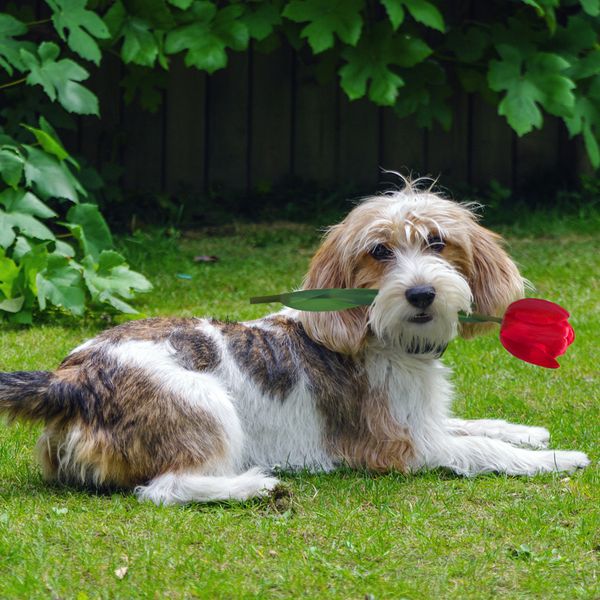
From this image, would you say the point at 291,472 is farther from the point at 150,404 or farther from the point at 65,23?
the point at 65,23

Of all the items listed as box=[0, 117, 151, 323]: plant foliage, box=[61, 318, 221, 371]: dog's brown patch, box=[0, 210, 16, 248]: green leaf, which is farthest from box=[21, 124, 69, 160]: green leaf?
box=[61, 318, 221, 371]: dog's brown patch

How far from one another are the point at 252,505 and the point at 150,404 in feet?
1.74

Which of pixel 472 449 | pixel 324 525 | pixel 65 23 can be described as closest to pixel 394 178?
pixel 65 23

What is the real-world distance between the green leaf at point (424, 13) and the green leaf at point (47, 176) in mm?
2731

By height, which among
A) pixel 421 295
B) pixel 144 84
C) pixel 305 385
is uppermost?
pixel 144 84

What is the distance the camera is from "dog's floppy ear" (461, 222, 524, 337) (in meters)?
4.55

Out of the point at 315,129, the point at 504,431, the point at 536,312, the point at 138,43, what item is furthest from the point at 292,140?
the point at 536,312

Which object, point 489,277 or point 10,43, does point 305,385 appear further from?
point 10,43

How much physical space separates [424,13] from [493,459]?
451 cm

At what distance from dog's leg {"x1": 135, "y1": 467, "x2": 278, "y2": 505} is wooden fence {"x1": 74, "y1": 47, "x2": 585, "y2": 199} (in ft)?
20.9

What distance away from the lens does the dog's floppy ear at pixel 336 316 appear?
4.48m

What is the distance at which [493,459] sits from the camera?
450 centimetres

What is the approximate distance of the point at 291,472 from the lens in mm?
4543

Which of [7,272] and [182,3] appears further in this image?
[182,3]
